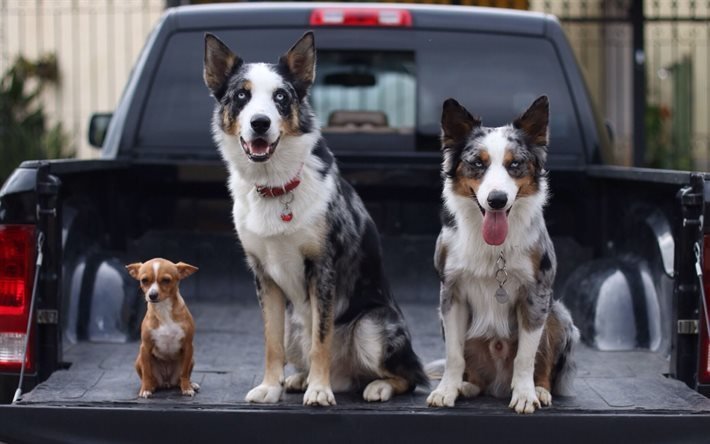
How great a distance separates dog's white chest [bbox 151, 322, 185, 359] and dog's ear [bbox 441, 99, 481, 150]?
3.74 feet

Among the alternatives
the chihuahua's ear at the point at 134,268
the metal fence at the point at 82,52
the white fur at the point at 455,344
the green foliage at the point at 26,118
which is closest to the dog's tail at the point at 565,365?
the white fur at the point at 455,344

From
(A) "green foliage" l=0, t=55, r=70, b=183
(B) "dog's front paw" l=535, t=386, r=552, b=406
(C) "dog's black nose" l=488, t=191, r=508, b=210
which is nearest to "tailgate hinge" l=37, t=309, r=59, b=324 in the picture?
(C) "dog's black nose" l=488, t=191, r=508, b=210

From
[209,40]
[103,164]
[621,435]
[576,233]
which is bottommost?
[621,435]

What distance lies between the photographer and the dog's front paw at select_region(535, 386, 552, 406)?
3570 millimetres

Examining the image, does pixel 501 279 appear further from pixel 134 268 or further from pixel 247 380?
pixel 134 268

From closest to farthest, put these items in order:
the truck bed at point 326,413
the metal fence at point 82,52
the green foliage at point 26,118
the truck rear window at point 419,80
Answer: the truck bed at point 326,413
the truck rear window at point 419,80
the green foliage at point 26,118
the metal fence at point 82,52

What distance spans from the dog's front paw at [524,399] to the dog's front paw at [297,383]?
0.80 meters

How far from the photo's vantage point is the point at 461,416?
10.7 ft

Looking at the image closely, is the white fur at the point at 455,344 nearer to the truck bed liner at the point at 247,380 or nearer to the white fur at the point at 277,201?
the truck bed liner at the point at 247,380

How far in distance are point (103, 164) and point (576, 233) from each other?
2168 millimetres

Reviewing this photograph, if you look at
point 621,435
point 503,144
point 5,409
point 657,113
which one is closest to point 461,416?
point 621,435

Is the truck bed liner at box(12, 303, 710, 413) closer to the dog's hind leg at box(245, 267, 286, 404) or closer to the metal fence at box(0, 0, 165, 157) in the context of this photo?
the dog's hind leg at box(245, 267, 286, 404)

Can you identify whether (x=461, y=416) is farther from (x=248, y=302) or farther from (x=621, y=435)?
(x=248, y=302)

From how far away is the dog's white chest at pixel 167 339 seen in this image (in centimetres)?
372
